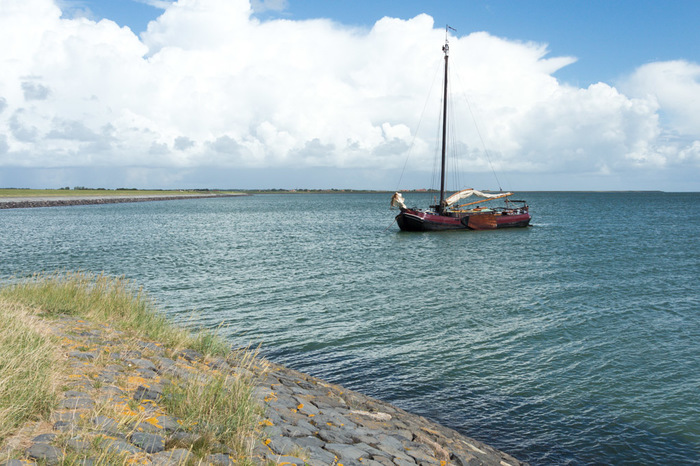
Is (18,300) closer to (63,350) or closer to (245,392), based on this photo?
(63,350)

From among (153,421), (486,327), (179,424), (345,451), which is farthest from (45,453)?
(486,327)

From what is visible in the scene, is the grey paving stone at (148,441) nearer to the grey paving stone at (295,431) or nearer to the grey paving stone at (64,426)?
the grey paving stone at (64,426)

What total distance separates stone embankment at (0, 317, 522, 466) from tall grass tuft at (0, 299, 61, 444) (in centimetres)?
17

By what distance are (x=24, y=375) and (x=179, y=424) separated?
1.97 meters

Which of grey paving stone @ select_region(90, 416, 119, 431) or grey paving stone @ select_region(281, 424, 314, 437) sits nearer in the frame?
grey paving stone @ select_region(90, 416, 119, 431)

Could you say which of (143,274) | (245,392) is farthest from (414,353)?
(143,274)

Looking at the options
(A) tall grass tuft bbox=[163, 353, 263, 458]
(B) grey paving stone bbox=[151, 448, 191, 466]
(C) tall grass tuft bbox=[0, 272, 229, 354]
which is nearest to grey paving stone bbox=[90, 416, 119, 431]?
(B) grey paving stone bbox=[151, 448, 191, 466]

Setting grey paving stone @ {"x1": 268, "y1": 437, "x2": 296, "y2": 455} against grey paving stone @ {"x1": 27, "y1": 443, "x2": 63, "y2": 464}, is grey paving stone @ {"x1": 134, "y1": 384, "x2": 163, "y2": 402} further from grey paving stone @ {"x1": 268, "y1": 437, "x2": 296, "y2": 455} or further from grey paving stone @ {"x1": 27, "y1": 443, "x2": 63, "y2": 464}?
grey paving stone @ {"x1": 268, "y1": 437, "x2": 296, "y2": 455}

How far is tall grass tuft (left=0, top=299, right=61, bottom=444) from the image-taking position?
5.13 m

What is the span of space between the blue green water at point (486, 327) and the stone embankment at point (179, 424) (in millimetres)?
1966

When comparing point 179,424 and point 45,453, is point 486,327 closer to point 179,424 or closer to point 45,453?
point 179,424

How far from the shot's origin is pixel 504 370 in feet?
40.4

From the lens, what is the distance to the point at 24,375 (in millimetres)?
5848

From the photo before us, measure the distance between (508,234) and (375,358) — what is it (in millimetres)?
42425
